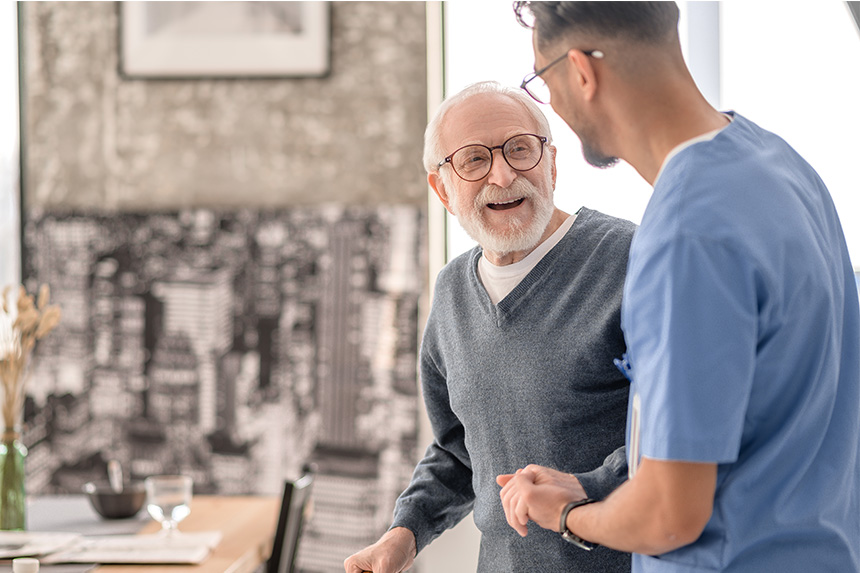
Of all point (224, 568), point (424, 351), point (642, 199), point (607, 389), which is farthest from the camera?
point (642, 199)

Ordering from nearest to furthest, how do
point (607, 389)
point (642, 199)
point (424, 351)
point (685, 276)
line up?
1. point (685, 276)
2. point (607, 389)
3. point (424, 351)
4. point (642, 199)

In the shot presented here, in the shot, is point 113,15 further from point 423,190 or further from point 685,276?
point 685,276

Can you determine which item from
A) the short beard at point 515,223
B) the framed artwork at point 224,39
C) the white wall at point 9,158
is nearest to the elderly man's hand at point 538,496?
the short beard at point 515,223

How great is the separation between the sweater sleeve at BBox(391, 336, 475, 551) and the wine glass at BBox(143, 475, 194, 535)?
78 cm

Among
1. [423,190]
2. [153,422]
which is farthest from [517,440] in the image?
[153,422]

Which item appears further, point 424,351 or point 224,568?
point 224,568

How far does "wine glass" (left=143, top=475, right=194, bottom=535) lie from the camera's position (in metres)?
2.06

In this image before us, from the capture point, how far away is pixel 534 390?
54.2 inches

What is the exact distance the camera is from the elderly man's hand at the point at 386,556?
137cm

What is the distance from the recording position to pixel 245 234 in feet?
10.1

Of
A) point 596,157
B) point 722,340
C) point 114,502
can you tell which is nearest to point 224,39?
point 114,502

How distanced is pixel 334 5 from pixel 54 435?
1.95 metres

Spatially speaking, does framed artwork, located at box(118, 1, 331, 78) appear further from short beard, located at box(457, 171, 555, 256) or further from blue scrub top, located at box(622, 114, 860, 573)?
blue scrub top, located at box(622, 114, 860, 573)

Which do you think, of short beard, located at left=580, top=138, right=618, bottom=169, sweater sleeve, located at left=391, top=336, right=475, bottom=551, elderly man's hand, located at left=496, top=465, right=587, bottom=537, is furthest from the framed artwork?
elderly man's hand, located at left=496, top=465, right=587, bottom=537
